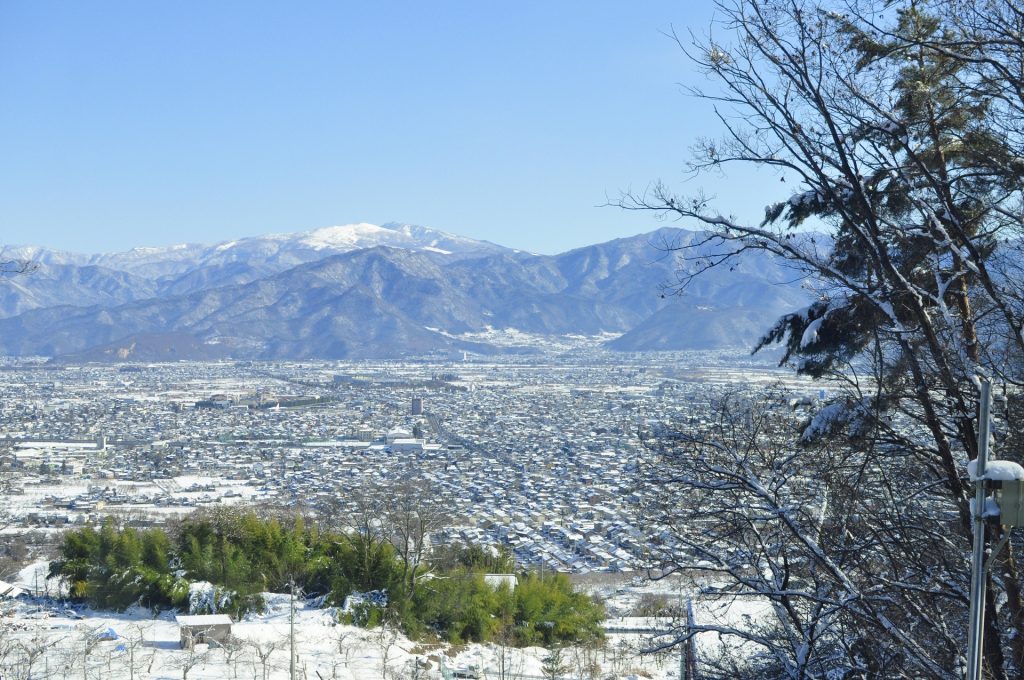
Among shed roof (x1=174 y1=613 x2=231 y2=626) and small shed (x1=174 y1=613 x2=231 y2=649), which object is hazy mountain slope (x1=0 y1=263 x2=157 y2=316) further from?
small shed (x1=174 y1=613 x2=231 y2=649)

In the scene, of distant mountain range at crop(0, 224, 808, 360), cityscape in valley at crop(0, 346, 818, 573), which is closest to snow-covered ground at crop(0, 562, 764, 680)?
cityscape in valley at crop(0, 346, 818, 573)

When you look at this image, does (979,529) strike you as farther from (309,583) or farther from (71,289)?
(71,289)

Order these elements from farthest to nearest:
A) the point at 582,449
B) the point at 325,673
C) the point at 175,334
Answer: the point at 175,334, the point at 582,449, the point at 325,673

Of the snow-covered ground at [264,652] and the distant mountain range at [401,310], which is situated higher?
the distant mountain range at [401,310]

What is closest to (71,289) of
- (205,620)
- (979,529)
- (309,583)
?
(309,583)

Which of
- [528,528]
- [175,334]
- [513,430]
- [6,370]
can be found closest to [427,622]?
[528,528]

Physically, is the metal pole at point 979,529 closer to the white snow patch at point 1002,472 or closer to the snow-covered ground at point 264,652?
the white snow patch at point 1002,472

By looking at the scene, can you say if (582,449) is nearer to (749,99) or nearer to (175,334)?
(749,99)

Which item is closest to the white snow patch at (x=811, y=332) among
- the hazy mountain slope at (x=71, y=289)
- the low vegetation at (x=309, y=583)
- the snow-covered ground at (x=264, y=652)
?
the snow-covered ground at (x=264, y=652)
